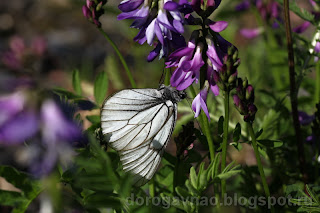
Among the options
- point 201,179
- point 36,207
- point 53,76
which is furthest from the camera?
point 53,76

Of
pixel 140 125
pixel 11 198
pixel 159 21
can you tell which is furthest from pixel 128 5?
pixel 11 198

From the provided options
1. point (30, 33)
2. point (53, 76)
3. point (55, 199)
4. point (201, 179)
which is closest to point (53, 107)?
point (55, 199)

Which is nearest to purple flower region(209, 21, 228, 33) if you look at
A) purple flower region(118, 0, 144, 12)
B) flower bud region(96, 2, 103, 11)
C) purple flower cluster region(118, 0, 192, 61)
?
purple flower cluster region(118, 0, 192, 61)

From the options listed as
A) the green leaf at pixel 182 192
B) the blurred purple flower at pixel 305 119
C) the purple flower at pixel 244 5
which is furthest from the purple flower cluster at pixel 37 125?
the purple flower at pixel 244 5

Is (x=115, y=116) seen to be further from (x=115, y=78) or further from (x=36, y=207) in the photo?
(x=115, y=78)

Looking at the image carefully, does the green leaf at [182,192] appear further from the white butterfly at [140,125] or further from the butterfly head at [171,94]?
the butterfly head at [171,94]

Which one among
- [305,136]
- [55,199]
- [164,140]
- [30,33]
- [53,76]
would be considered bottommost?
[55,199]
